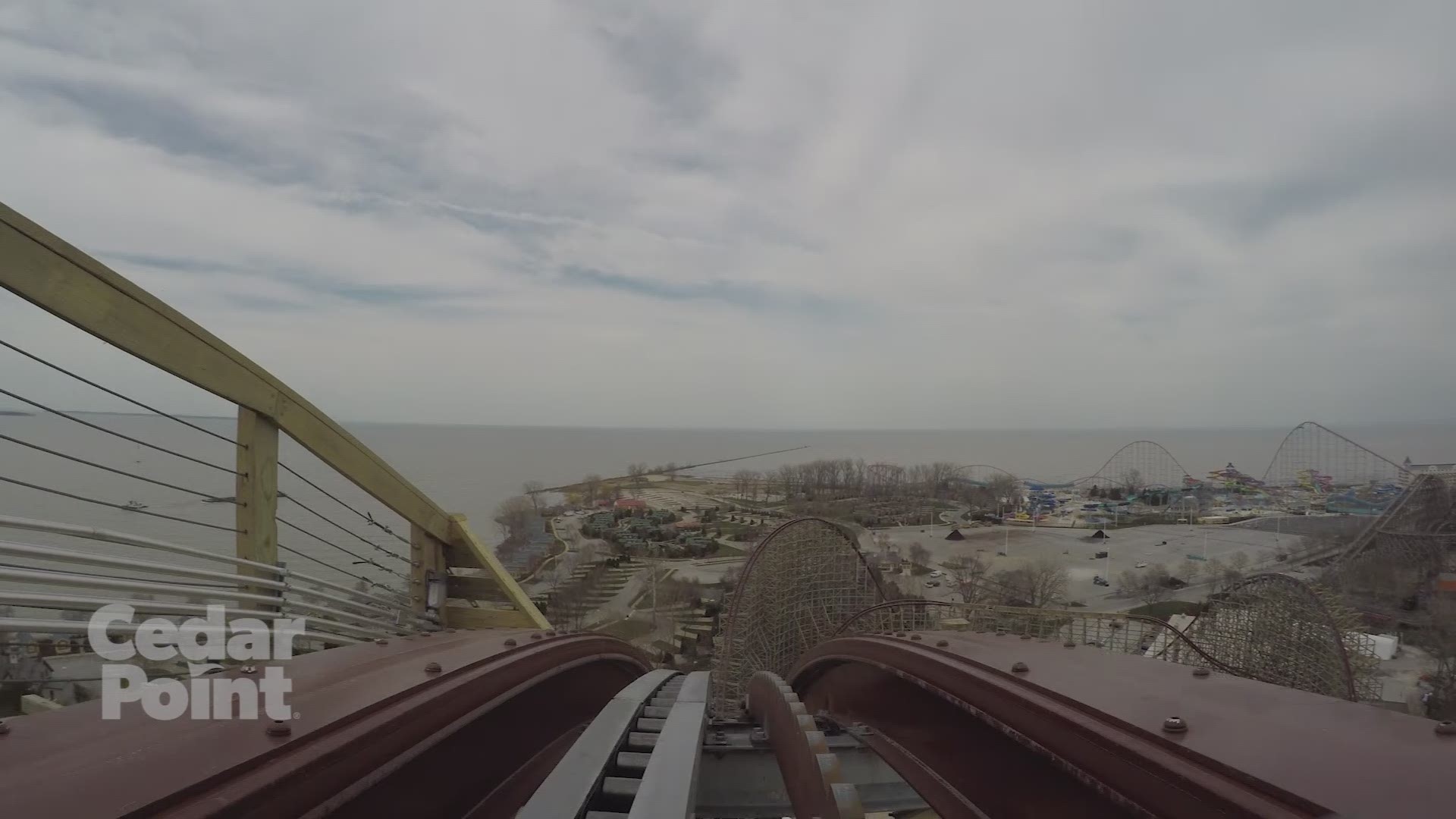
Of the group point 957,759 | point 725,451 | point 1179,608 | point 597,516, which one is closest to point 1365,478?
point 1179,608

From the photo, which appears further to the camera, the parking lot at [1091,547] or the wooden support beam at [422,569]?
the parking lot at [1091,547]

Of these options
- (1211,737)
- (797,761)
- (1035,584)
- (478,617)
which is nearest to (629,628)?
(1035,584)

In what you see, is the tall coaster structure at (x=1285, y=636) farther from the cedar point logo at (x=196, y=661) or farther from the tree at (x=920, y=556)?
the tree at (x=920, y=556)

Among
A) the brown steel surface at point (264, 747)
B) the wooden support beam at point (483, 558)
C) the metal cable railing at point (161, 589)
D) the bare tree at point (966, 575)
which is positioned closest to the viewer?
the brown steel surface at point (264, 747)

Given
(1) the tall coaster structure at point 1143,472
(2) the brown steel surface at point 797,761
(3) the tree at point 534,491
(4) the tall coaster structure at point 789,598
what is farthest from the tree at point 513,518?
(1) the tall coaster structure at point 1143,472

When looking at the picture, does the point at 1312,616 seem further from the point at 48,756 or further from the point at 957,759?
the point at 48,756

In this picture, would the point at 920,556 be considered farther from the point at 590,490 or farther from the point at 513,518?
the point at 590,490

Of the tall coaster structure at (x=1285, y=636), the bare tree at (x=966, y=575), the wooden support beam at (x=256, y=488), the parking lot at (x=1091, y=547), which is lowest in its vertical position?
the parking lot at (x=1091, y=547)

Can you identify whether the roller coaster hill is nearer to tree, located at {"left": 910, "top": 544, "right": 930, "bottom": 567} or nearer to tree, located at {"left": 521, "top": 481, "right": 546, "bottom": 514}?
tree, located at {"left": 910, "top": 544, "right": 930, "bottom": 567}
